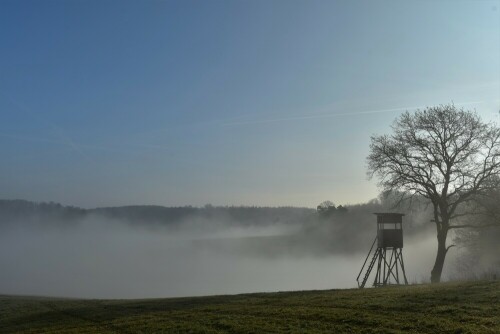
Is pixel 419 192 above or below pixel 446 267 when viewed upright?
above

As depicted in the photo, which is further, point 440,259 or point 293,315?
point 440,259

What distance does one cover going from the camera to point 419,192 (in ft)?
138

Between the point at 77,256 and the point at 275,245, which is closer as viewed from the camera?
the point at 77,256

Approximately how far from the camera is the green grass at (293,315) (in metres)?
15.6

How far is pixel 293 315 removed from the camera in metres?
18.8

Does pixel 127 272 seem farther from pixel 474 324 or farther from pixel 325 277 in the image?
pixel 474 324

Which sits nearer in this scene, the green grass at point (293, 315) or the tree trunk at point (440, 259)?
the green grass at point (293, 315)

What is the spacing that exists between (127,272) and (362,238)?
60534 millimetres

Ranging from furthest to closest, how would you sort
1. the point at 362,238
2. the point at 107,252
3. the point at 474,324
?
the point at 107,252, the point at 362,238, the point at 474,324

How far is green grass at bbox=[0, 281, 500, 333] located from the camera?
51.3 feet

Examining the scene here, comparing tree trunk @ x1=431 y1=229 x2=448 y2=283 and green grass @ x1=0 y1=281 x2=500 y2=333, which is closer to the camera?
green grass @ x1=0 y1=281 x2=500 y2=333

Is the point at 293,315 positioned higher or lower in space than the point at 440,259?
lower

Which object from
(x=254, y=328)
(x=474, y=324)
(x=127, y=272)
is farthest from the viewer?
(x=127, y=272)

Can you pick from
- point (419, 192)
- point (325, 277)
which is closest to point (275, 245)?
point (325, 277)
